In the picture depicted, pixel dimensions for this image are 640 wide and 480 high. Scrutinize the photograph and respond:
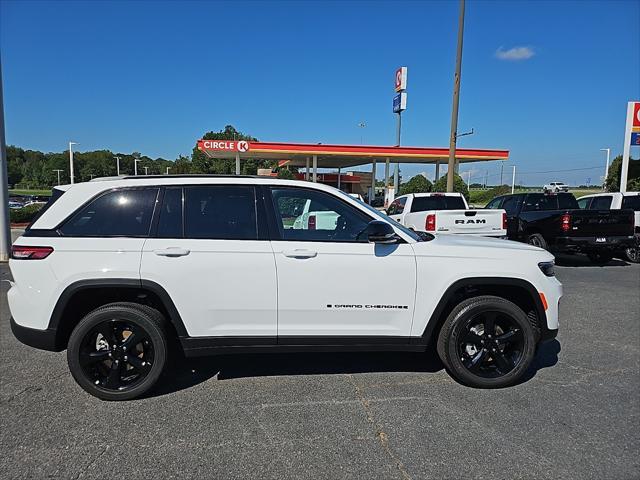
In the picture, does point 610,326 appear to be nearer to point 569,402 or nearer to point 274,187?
point 569,402

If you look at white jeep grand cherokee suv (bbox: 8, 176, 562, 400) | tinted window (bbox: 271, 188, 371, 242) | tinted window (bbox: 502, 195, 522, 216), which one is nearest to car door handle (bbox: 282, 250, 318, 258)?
white jeep grand cherokee suv (bbox: 8, 176, 562, 400)

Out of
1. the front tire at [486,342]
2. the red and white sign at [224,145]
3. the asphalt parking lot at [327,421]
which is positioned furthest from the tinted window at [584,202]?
the red and white sign at [224,145]

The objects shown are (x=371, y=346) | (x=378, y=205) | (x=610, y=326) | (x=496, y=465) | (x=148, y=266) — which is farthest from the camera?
(x=378, y=205)

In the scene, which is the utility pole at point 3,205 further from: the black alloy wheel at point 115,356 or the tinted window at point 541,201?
the tinted window at point 541,201

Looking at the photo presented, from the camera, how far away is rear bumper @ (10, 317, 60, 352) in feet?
11.0

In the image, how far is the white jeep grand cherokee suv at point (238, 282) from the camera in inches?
132

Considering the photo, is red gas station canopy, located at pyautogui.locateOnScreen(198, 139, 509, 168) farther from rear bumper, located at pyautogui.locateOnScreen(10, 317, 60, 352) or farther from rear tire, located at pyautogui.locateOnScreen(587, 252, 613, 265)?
rear bumper, located at pyautogui.locateOnScreen(10, 317, 60, 352)

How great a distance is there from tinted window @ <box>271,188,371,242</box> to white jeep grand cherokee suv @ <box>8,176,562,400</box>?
1 cm

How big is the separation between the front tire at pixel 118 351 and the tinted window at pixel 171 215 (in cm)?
65

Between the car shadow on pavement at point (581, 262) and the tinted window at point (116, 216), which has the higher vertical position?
the tinted window at point (116, 216)

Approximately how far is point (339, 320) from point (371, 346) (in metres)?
0.37

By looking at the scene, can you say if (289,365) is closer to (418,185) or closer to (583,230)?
(583,230)

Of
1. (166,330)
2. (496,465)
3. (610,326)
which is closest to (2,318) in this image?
(166,330)

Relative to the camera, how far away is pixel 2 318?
552cm
